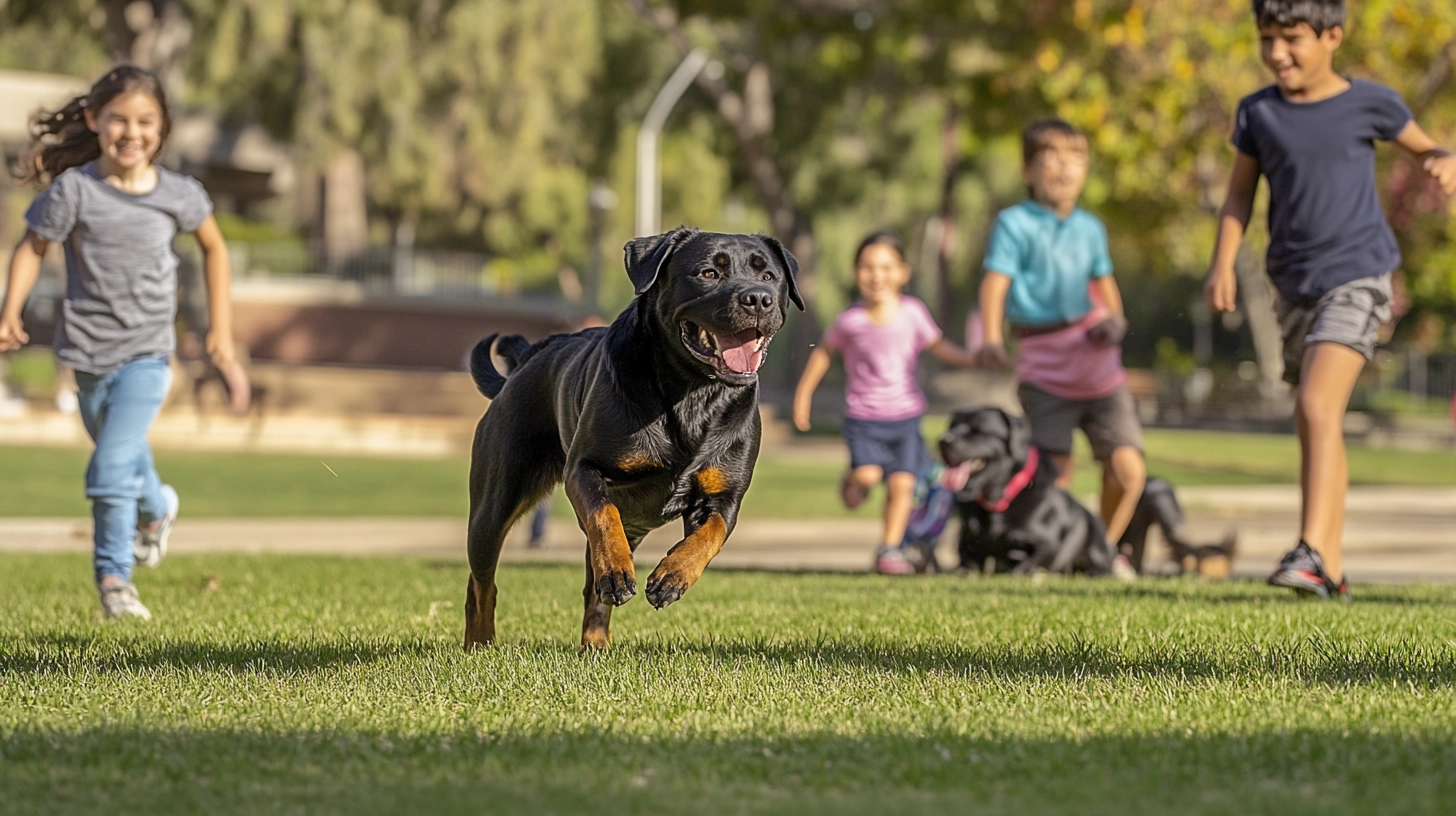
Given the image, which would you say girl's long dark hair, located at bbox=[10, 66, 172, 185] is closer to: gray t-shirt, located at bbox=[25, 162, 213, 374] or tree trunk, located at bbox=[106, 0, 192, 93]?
gray t-shirt, located at bbox=[25, 162, 213, 374]

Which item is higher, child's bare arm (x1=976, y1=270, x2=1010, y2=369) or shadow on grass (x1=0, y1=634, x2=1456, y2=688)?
child's bare arm (x1=976, y1=270, x2=1010, y2=369)

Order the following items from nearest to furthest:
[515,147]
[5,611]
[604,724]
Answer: [604,724] < [5,611] < [515,147]

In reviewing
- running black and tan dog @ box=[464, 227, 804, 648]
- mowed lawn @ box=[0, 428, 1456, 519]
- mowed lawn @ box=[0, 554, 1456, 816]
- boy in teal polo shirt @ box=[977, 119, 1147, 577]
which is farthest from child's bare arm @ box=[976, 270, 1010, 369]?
mowed lawn @ box=[0, 428, 1456, 519]

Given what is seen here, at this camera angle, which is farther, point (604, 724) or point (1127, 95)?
point (1127, 95)

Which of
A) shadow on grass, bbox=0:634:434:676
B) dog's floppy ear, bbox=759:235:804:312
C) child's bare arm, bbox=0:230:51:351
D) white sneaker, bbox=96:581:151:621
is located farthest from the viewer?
child's bare arm, bbox=0:230:51:351

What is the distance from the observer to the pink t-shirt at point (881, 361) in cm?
988

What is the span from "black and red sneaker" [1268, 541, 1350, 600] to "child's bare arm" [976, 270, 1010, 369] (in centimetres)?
192

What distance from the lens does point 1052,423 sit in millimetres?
9344

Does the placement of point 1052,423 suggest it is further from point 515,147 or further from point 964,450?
point 515,147

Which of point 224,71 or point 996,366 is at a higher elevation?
point 224,71

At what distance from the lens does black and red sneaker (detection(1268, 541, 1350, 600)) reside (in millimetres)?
7199

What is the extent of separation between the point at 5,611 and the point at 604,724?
3.94 meters

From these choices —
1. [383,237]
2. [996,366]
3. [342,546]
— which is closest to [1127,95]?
[342,546]

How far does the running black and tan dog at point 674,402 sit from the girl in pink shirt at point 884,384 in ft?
14.5
